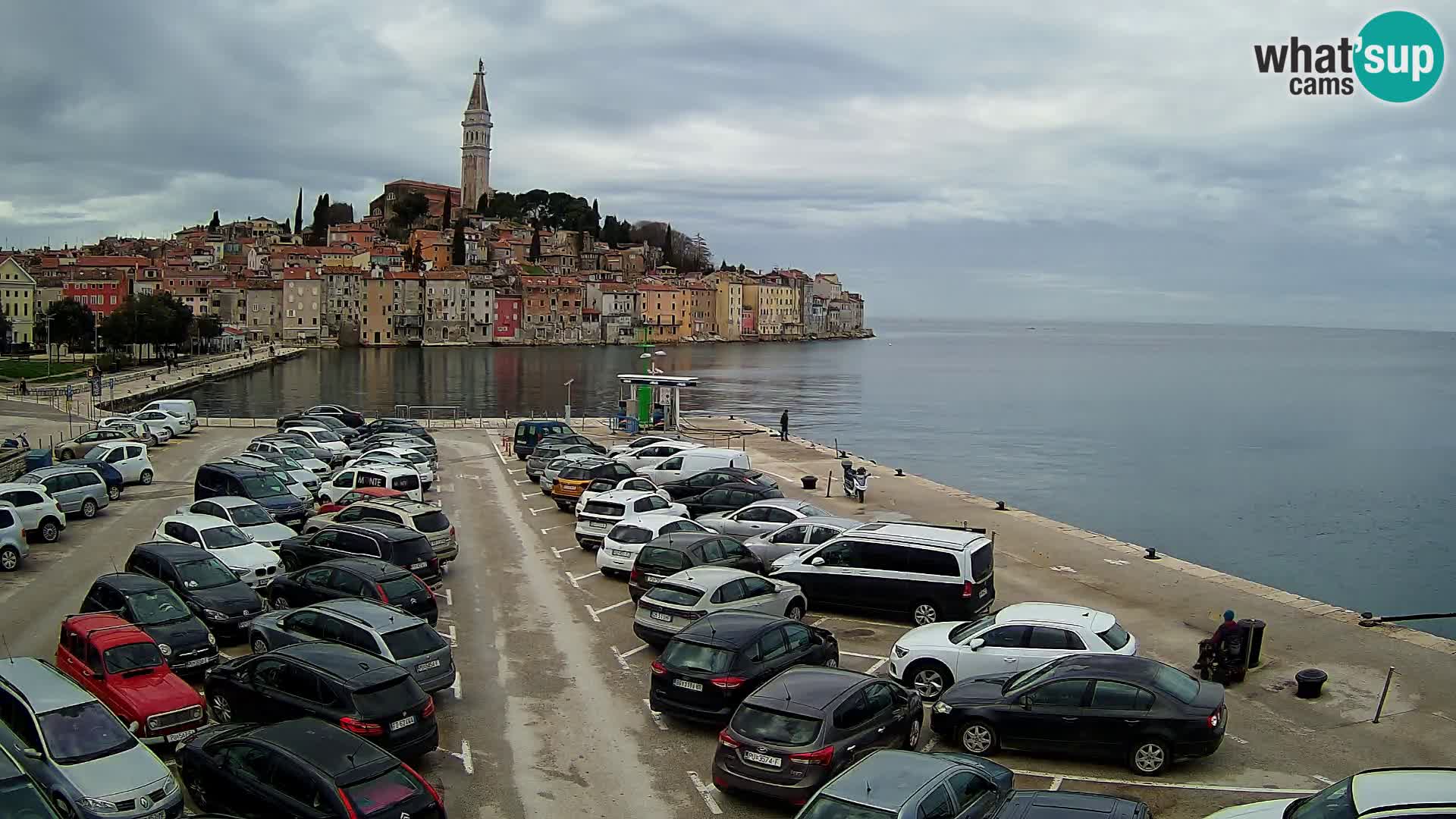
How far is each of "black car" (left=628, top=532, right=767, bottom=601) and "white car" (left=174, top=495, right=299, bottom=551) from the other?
21.9 feet

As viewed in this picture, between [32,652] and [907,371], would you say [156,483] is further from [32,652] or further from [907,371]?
[907,371]

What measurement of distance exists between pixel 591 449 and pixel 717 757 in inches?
844

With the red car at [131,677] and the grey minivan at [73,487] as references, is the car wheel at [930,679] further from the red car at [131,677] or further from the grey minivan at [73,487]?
the grey minivan at [73,487]

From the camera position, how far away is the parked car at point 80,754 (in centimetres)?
847

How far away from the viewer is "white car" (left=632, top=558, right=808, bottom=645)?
45.3ft

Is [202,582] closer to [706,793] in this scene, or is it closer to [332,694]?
[332,694]

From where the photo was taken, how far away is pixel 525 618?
15867 millimetres

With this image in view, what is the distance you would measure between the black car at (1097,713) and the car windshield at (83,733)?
24.3 ft

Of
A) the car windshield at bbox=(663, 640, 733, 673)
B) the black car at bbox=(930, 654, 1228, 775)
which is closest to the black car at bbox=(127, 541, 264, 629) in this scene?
the car windshield at bbox=(663, 640, 733, 673)

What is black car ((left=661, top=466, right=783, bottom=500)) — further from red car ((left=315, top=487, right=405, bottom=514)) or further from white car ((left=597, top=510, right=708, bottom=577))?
red car ((left=315, top=487, right=405, bottom=514))

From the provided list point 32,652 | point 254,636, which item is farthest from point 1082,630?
point 32,652

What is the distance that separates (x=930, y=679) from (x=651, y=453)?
18801mm

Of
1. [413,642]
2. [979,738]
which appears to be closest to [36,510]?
[413,642]

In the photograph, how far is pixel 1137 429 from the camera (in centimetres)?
7444
